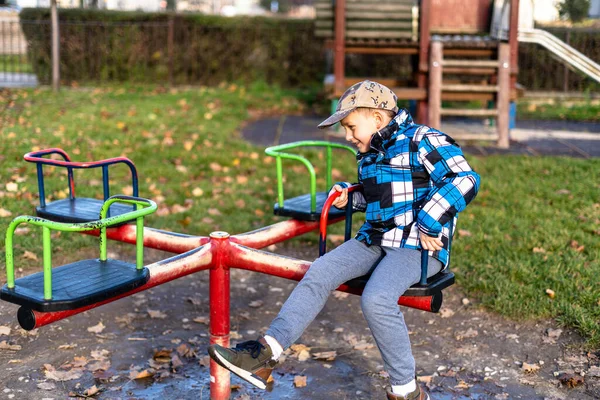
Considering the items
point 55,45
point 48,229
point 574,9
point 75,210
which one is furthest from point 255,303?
point 574,9

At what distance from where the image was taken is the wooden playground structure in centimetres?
934

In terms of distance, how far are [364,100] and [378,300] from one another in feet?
2.64

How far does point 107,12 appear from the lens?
1451 cm

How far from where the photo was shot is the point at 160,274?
2951mm

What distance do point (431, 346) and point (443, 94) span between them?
6355 millimetres

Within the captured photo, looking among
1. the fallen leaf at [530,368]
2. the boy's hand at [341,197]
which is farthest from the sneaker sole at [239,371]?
the fallen leaf at [530,368]

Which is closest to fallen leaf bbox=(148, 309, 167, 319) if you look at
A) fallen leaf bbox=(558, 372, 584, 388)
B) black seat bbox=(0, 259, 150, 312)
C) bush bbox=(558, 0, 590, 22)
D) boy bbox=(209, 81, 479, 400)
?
black seat bbox=(0, 259, 150, 312)

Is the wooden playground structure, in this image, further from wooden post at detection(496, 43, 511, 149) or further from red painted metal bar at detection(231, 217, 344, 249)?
red painted metal bar at detection(231, 217, 344, 249)

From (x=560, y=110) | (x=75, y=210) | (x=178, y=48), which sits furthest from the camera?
(x=178, y=48)

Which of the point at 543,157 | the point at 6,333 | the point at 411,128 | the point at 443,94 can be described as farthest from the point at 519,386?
the point at 443,94

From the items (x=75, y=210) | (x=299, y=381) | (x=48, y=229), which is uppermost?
(x=48, y=229)

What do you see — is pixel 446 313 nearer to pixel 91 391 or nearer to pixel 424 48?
pixel 91 391

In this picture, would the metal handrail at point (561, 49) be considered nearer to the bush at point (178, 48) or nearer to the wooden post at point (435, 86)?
the wooden post at point (435, 86)

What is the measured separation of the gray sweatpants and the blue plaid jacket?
0.11 m
